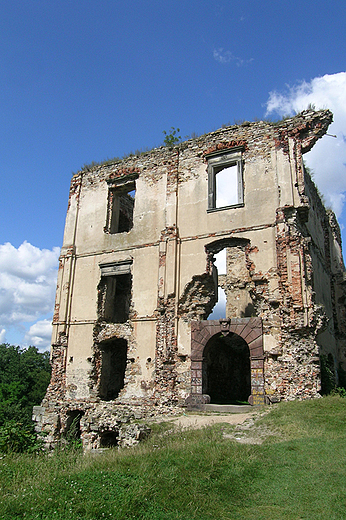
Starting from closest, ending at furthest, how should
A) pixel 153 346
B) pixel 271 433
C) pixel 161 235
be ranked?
pixel 271 433 < pixel 153 346 < pixel 161 235

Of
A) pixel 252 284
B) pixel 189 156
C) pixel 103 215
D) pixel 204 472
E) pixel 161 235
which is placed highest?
pixel 189 156

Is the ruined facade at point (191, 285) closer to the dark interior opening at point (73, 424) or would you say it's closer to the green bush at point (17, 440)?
the dark interior opening at point (73, 424)

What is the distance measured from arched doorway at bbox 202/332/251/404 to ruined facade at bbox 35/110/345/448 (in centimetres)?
5

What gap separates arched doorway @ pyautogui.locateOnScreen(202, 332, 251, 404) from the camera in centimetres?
1429

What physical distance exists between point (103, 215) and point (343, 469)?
1232 centimetres

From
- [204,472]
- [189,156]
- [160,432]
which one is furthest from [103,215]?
[204,472]

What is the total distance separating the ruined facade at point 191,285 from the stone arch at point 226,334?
3 centimetres

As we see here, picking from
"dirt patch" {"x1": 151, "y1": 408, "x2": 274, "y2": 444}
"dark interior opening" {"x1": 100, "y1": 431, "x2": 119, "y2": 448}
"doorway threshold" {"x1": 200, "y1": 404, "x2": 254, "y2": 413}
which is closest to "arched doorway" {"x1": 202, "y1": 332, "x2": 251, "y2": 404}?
"doorway threshold" {"x1": 200, "y1": 404, "x2": 254, "y2": 413}

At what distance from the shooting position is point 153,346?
13078 millimetres

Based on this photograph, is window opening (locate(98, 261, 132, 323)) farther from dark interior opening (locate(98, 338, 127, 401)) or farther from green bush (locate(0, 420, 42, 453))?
green bush (locate(0, 420, 42, 453))

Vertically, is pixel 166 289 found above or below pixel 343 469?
above

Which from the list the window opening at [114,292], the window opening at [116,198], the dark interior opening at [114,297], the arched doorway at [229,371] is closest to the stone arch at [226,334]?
the arched doorway at [229,371]

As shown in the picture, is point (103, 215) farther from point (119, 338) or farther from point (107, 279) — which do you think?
point (119, 338)

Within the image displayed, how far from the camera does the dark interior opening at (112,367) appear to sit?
47.1ft
